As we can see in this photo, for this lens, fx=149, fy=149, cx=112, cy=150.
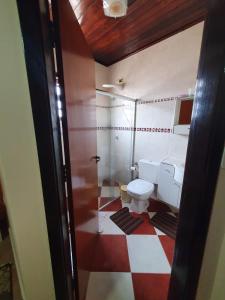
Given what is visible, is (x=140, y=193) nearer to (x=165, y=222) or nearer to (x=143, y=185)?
(x=143, y=185)

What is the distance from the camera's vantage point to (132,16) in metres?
1.57

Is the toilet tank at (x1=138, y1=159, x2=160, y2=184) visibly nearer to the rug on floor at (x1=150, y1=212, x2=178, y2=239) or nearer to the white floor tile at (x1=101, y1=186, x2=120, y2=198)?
the rug on floor at (x1=150, y1=212, x2=178, y2=239)

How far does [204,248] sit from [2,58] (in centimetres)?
112

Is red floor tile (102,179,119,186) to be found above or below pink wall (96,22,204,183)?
below

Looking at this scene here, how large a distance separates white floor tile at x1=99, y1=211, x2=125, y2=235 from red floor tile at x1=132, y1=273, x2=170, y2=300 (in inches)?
20.6

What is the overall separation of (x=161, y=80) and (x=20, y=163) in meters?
2.07

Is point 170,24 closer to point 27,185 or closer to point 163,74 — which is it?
point 163,74

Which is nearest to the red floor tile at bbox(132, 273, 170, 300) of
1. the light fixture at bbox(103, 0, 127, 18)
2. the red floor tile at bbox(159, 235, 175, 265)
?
the red floor tile at bbox(159, 235, 175, 265)

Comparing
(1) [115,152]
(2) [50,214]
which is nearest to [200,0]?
(2) [50,214]

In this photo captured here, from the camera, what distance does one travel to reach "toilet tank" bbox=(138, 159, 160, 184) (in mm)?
2109

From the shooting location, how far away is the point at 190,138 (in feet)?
2.15

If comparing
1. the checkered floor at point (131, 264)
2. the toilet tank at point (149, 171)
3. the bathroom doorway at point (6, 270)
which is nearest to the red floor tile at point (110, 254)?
the checkered floor at point (131, 264)

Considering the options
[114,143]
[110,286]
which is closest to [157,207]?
[110,286]

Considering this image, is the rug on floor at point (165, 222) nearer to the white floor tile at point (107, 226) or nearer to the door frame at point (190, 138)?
the white floor tile at point (107, 226)
